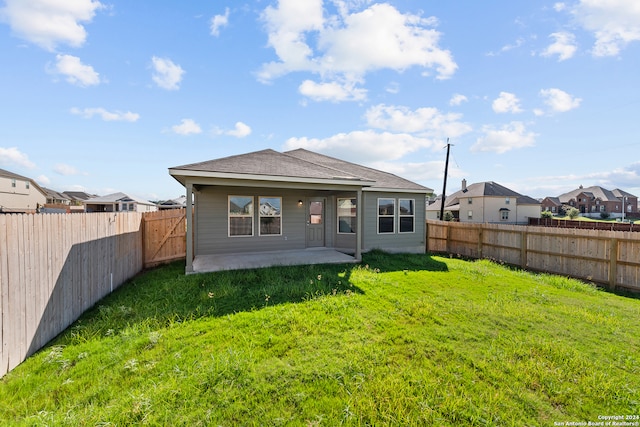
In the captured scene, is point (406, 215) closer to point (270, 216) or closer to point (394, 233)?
point (394, 233)

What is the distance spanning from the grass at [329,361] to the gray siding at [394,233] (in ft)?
17.3

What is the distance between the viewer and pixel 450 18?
26.2 feet

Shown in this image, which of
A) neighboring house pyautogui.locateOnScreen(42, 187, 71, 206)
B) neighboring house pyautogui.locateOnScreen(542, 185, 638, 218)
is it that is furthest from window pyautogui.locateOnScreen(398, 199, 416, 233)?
neighboring house pyautogui.locateOnScreen(542, 185, 638, 218)

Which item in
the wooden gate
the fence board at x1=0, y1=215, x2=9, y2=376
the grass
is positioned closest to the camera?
the grass

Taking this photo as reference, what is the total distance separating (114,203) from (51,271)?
31355 millimetres

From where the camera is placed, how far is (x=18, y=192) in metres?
31.4

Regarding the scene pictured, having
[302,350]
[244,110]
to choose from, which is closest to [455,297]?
[302,350]

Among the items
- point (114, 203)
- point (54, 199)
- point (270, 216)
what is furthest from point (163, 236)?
point (54, 199)

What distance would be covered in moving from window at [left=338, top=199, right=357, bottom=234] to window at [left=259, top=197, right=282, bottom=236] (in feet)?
8.44

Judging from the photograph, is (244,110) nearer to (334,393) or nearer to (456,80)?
(456,80)

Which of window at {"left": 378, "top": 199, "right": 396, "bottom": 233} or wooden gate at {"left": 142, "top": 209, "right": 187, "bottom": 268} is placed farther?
window at {"left": 378, "top": 199, "right": 396, "bottom": 233}

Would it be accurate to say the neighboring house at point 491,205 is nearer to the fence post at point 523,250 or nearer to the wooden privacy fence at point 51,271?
the fence post at point 523,250

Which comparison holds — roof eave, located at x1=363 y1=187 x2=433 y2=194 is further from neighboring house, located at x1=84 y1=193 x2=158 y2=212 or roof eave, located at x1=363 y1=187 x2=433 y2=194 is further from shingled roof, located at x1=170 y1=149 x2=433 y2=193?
neighboring house, located at x1=84 y1=193 x2=158 y2=212

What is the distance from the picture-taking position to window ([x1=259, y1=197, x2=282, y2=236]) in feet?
32.8
